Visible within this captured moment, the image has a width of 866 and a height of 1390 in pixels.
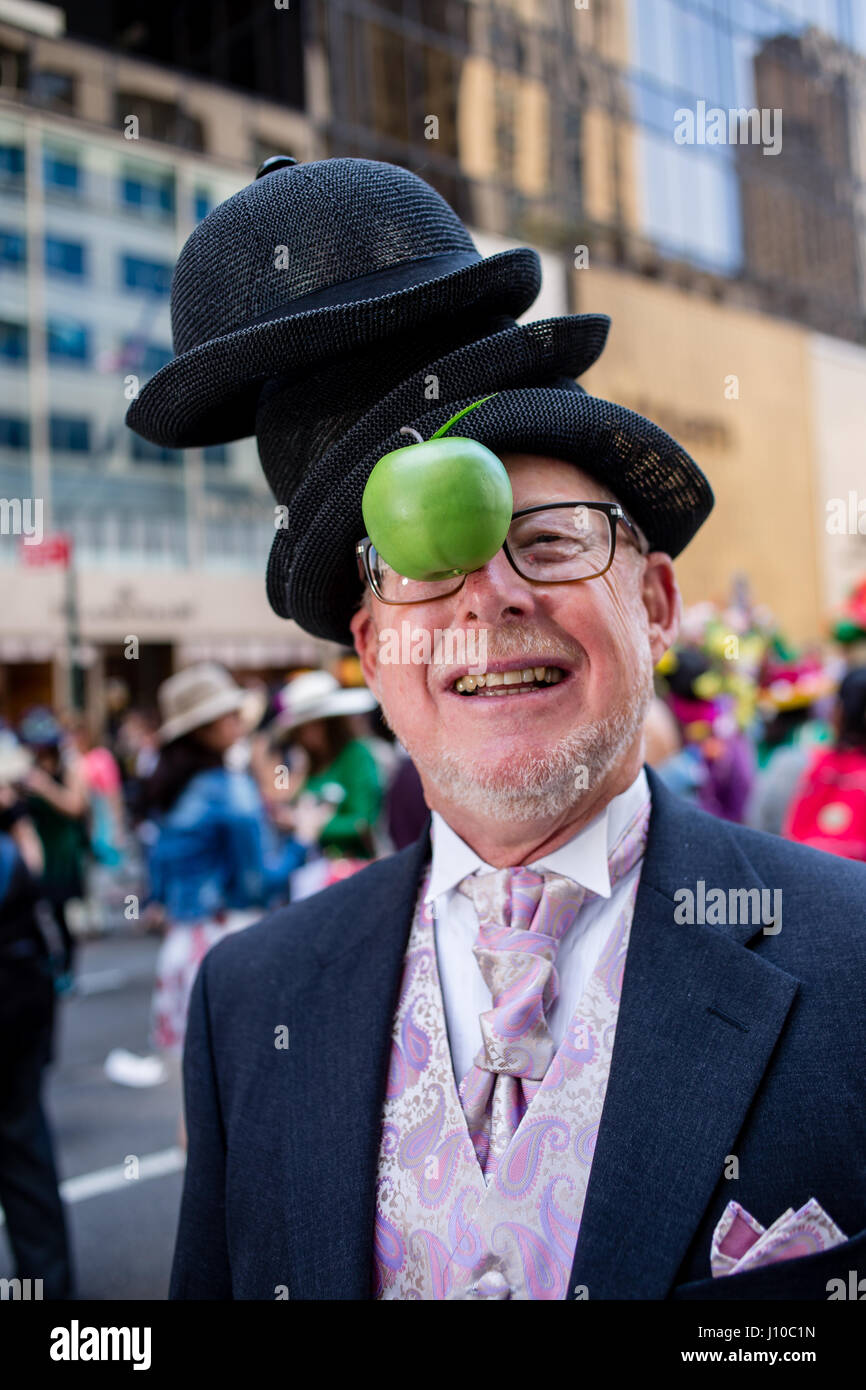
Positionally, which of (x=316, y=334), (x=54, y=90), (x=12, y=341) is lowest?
(x=316, y=334)

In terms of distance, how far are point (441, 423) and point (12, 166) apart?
20.0 m

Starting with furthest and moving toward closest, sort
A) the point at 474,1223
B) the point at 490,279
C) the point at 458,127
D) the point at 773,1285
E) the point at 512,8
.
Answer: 1. the point at 512,8
2. the point at 458,127
3. the point at 490,279
4. the point at 474,1223
5. the point at 773,1285

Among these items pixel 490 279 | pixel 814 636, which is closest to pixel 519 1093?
pixel 490 279

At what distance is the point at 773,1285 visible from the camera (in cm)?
106

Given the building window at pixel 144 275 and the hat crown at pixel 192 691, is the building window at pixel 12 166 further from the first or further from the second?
the hat crown at pixel 192 691

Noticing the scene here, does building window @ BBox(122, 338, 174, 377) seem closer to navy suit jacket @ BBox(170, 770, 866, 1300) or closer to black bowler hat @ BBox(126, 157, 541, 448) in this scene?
black bowler hat @ BBox(126, 157, 541, 448)

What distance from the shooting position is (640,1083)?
48.4 inches

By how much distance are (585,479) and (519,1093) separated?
2.55ft

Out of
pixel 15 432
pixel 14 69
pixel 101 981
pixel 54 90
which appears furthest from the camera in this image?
pixel 15 432

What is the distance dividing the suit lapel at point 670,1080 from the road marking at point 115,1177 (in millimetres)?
3721

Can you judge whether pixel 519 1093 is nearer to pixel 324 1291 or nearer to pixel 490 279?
pixel 324 1291

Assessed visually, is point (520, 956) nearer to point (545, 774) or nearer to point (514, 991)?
point (514, 991)

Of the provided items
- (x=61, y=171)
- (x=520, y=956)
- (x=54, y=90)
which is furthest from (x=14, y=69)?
(x=520, y=956)

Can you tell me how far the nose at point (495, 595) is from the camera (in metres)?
1.32
